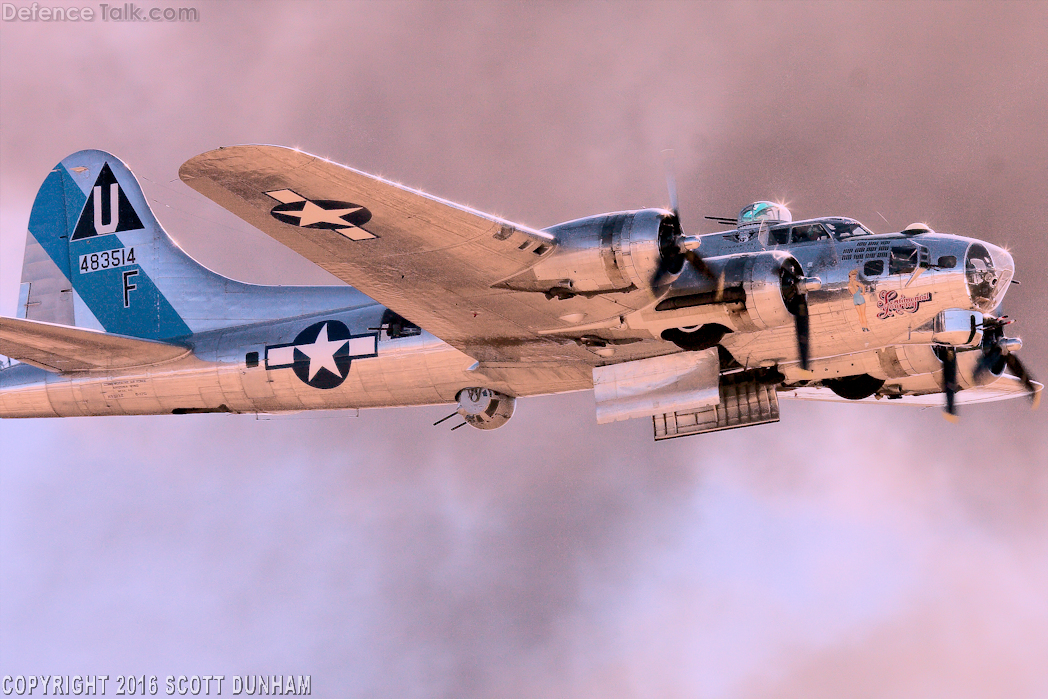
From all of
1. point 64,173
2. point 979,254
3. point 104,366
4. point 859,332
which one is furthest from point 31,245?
point 979,254

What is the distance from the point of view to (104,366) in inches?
900

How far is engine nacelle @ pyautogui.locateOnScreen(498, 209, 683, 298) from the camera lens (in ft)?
53.8

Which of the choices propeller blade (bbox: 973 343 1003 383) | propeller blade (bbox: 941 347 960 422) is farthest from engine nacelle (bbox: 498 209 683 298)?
propeller blade (bbox: 973 343 1003 383)

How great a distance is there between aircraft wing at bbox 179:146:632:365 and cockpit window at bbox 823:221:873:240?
3.92m

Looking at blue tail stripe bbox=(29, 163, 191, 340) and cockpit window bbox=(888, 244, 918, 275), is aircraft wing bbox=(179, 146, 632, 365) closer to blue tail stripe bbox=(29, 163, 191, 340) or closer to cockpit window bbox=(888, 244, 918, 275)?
cockpit window bbox=(888, 244, 918, 275)

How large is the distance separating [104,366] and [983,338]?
1683 centimetres

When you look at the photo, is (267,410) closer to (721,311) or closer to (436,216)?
(436,216)

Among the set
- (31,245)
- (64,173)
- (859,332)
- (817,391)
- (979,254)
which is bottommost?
(817,391)

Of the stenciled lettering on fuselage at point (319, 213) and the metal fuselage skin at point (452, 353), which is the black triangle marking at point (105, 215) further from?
the stenciled lettering on fuselage at point (319, 213)

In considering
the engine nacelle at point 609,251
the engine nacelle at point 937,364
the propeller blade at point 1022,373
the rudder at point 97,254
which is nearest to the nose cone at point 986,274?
the engine nacelle at point 937,364

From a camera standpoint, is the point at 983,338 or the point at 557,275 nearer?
the point at 557,275

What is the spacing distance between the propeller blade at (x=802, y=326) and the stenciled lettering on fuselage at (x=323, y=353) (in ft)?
24.4

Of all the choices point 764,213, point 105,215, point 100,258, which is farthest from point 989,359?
point 105,215

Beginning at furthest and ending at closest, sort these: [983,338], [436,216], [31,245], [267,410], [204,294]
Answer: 1. [31,245]
2. [204,294]
3. [267,410]
4. [983,338]
5. [436,216]
